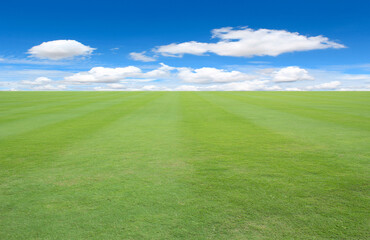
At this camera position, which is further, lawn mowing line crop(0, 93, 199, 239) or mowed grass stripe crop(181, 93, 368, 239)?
lawn mowing line crop(0, 93, 199, 239)

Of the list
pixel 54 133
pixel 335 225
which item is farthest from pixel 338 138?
pixel 54 133

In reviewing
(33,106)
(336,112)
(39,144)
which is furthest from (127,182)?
(33,106)

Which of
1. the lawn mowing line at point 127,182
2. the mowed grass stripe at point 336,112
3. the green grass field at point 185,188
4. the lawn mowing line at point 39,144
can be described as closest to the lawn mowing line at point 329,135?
the green grass field at point 185,188

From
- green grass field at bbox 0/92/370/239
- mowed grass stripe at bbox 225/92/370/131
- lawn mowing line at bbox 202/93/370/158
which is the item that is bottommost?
green grass field at bbox 0/92/370/239

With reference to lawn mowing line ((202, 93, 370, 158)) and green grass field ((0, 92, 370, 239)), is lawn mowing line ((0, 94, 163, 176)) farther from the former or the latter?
lawn mowing line ((202, 93, 370, 158))

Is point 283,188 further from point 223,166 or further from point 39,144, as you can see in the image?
point 39,144

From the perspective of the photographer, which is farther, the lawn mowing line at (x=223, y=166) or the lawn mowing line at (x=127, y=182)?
the lawn mowing line at (x=223, y=166)

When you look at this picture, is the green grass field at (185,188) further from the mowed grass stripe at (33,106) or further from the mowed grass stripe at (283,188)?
the mowed grass stripe at (33,106)

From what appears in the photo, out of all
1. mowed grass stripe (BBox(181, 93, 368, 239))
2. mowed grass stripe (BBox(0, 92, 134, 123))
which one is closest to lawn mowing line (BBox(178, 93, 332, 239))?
mowed grass stripe (BBox(181, 93, 368, 239))

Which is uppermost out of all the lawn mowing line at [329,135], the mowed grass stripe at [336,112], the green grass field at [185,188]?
the mowed grass stripe at [336,112]

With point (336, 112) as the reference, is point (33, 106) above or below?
above

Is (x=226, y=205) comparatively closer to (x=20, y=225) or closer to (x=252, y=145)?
(x=20, y=225)

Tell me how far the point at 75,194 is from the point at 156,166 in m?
2.35

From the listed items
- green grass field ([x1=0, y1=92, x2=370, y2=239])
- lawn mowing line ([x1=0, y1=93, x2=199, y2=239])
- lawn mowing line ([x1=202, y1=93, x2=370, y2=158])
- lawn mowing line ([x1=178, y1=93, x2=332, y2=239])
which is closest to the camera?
green grass field ([x1=0, y1=92, x2=370, y2=239])
